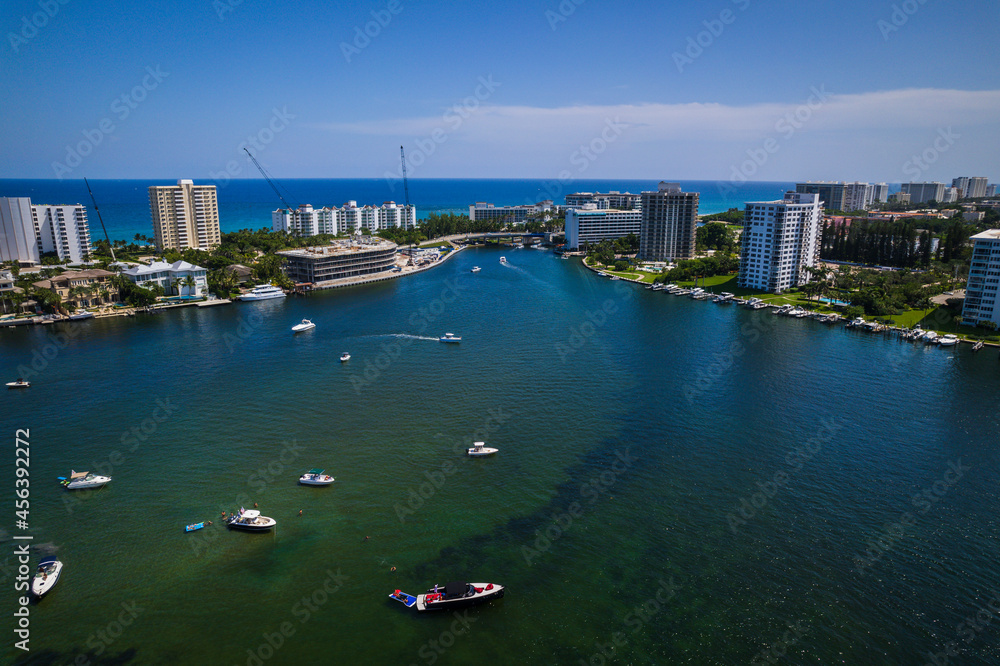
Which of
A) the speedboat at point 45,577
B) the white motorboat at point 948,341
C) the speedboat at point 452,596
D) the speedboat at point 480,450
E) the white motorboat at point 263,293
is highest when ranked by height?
the white motorboat at point 263,293

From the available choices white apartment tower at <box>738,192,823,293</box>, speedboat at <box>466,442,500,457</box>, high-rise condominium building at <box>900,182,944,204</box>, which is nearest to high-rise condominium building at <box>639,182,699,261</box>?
white apartment tower at <box>738,192,823,293</box>

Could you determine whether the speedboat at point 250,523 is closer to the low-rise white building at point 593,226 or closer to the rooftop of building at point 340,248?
the rooftop of building at point 340,248

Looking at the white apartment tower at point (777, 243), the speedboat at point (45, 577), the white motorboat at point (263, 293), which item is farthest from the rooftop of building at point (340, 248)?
the speedboat at point (45, 577)

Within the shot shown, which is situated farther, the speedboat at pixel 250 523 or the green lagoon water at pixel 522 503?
the speedboat at pixel 250 523

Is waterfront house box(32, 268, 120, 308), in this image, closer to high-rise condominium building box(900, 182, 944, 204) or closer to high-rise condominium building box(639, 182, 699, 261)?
high-rise condominium building box(639, 182, 699, 261)

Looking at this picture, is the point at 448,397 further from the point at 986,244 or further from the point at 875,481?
the point at 986,244

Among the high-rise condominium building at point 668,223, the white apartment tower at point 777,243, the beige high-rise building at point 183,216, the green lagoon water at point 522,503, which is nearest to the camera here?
the green lagoon water at point 522,503
